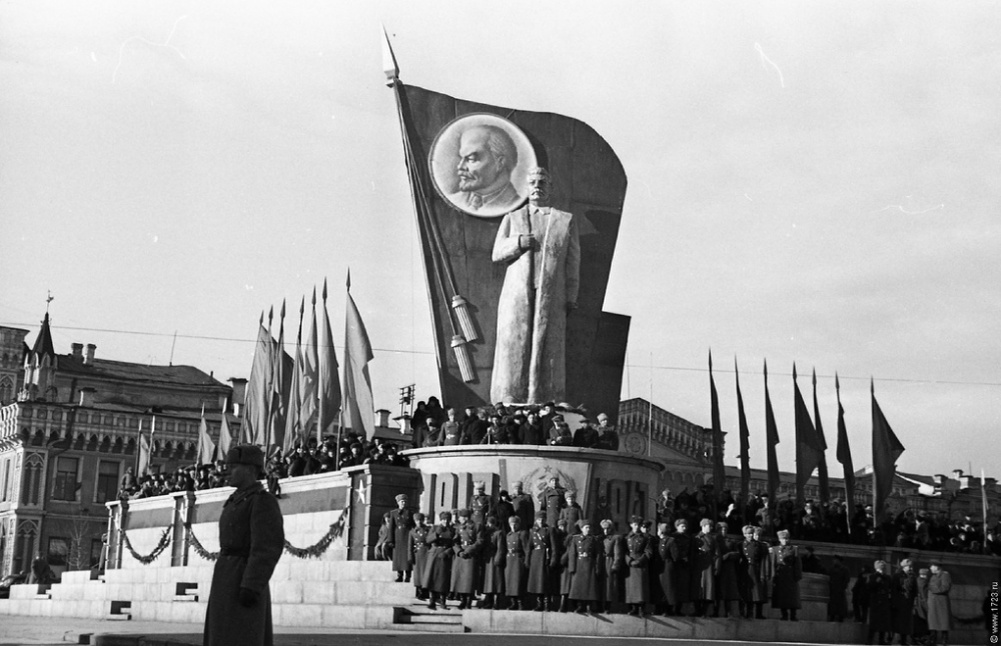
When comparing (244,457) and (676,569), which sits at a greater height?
(244,457)

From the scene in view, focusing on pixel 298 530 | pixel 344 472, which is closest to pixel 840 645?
pixel 344 472

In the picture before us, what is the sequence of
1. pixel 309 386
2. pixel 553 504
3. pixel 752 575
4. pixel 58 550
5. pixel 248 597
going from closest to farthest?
pixel 248 597 < pixel 752 575 < pixel 553 504 < pixel 309 386 < pixel 58 550

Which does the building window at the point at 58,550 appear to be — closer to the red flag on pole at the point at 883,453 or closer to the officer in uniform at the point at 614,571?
the red flag on pole at the point at 883,453

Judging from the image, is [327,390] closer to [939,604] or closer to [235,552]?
[939,604]

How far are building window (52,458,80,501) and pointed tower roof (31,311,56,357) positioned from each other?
7.88 m

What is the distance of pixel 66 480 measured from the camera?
A: 6397 cm

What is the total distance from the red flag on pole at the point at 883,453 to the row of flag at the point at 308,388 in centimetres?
1188

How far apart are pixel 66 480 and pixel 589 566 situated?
166ft

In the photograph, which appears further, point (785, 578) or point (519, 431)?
point (519, 431)

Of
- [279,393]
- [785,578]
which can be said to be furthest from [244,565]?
[279,393]

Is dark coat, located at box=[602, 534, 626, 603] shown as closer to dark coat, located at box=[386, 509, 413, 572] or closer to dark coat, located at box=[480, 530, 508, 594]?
dark coat, located at box=[480, 530, 508, 594]

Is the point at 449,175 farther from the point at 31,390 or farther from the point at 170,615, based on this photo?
the point at 31,390

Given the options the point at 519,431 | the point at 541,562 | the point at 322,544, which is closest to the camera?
the point at 541,562

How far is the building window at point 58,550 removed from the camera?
61500 mm
